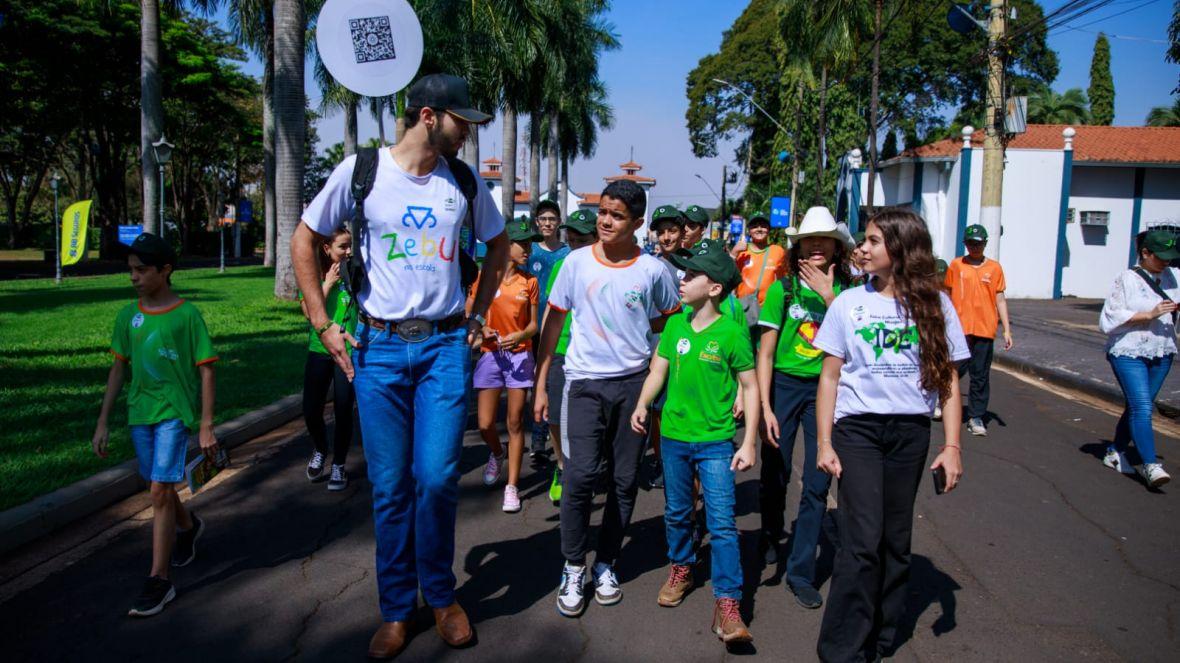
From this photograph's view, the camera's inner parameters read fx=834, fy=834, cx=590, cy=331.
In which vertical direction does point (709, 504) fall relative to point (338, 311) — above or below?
below

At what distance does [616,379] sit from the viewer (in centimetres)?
395

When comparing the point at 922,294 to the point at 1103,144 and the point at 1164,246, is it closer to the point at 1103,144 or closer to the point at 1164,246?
the point at 1164,246

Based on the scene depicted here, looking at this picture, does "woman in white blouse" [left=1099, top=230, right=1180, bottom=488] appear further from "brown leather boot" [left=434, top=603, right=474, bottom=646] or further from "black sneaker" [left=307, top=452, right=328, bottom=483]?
"black sneaker" [left=307, top=452, right=328, bottom=483]

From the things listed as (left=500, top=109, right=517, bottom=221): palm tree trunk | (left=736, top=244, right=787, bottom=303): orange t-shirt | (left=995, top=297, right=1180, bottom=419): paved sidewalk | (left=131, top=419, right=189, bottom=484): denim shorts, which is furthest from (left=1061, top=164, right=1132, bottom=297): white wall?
(left=131, top=419, right=189, bottom=484): denim shorts

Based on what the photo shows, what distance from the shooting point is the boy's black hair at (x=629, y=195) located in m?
3.93

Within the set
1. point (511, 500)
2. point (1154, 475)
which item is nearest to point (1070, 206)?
point (1154, 475)

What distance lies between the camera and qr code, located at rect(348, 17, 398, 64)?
7.13m

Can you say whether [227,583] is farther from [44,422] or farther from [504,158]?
[504,158]

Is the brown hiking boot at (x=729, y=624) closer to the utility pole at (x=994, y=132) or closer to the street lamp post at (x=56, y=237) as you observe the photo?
the utility pole at (x=994, y=132)

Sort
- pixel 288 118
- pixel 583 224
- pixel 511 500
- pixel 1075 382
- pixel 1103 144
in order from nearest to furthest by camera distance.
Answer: pixel 511 500 < pixel 583 224 < pixel 1075 382 < pixel 288 118 < pixel 1103 144

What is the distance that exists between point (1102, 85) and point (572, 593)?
5881cm

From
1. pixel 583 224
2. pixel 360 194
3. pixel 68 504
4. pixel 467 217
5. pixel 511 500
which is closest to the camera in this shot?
pixel 360 194

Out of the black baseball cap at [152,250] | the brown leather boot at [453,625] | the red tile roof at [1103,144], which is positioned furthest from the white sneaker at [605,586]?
the red tile roof at [1103,144]

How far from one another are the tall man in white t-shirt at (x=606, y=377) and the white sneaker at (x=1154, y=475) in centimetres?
436
